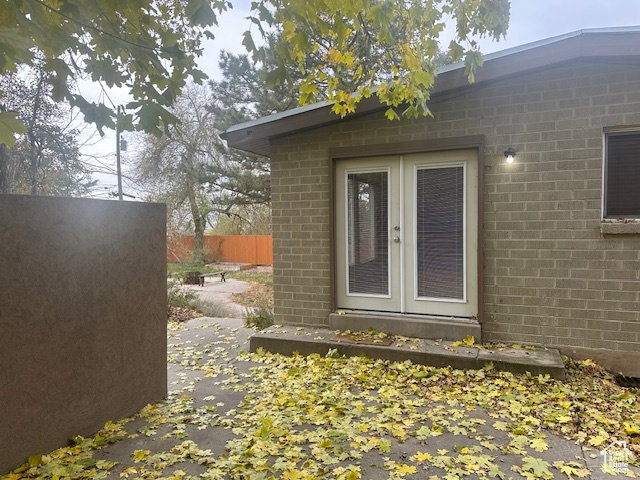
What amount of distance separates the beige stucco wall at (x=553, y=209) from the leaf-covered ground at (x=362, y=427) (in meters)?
0.52

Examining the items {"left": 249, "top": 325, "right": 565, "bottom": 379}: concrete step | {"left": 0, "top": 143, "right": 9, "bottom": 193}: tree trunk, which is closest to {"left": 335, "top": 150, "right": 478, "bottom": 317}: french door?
{"left": 249, "top": 325, "right": 565, "bottom": 379}: concrete step

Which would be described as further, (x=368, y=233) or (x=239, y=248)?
(x=239, y=248)

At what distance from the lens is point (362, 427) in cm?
299

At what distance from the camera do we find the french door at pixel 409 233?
4.71m

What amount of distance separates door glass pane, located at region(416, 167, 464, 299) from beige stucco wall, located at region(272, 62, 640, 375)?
296 mm

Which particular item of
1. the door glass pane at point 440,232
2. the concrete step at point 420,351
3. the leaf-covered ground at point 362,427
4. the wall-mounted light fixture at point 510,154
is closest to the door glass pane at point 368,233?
the door glass pane at point 440,232

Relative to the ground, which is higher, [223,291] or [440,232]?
[440,232]

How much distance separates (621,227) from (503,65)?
200cm

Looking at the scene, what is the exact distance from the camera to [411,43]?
15.0ft

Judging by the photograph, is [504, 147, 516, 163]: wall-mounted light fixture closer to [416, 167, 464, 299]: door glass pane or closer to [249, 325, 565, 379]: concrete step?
[416, 167, 464, 299]: door glass pane

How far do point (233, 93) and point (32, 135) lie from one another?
6629mm

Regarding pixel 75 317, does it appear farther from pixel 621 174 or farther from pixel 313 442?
pixel 621 174

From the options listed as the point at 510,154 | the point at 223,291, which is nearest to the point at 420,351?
the point at 510,154

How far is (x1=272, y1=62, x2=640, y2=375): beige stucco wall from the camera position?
4.15 meters
